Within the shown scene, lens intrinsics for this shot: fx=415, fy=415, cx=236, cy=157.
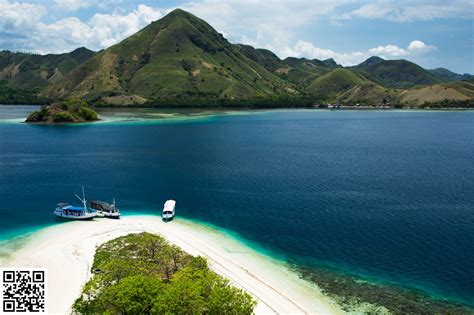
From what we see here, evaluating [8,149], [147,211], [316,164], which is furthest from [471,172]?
[8,149]

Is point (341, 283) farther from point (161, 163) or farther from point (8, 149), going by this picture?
point (8, 149)

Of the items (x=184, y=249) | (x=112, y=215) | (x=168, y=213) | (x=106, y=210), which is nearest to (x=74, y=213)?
(x=106, y=210)

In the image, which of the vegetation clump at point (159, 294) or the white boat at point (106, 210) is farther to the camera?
the white boat at point (106, 210)

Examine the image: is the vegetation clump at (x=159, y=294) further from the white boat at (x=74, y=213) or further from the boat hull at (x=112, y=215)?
the white boat at (x=74, y=213)

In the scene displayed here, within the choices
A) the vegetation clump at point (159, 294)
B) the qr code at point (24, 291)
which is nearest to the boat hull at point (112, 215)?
the vegetation clump at point (159, 294)

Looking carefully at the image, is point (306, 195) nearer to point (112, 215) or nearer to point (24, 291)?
point (112, 215)

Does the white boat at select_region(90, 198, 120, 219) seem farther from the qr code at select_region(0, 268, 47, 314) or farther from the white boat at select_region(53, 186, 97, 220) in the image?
the qr code at select_region(0, 268, 47, 314)

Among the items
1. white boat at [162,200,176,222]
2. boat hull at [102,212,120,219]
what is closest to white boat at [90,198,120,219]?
boat hull at [102,212,120,219]
